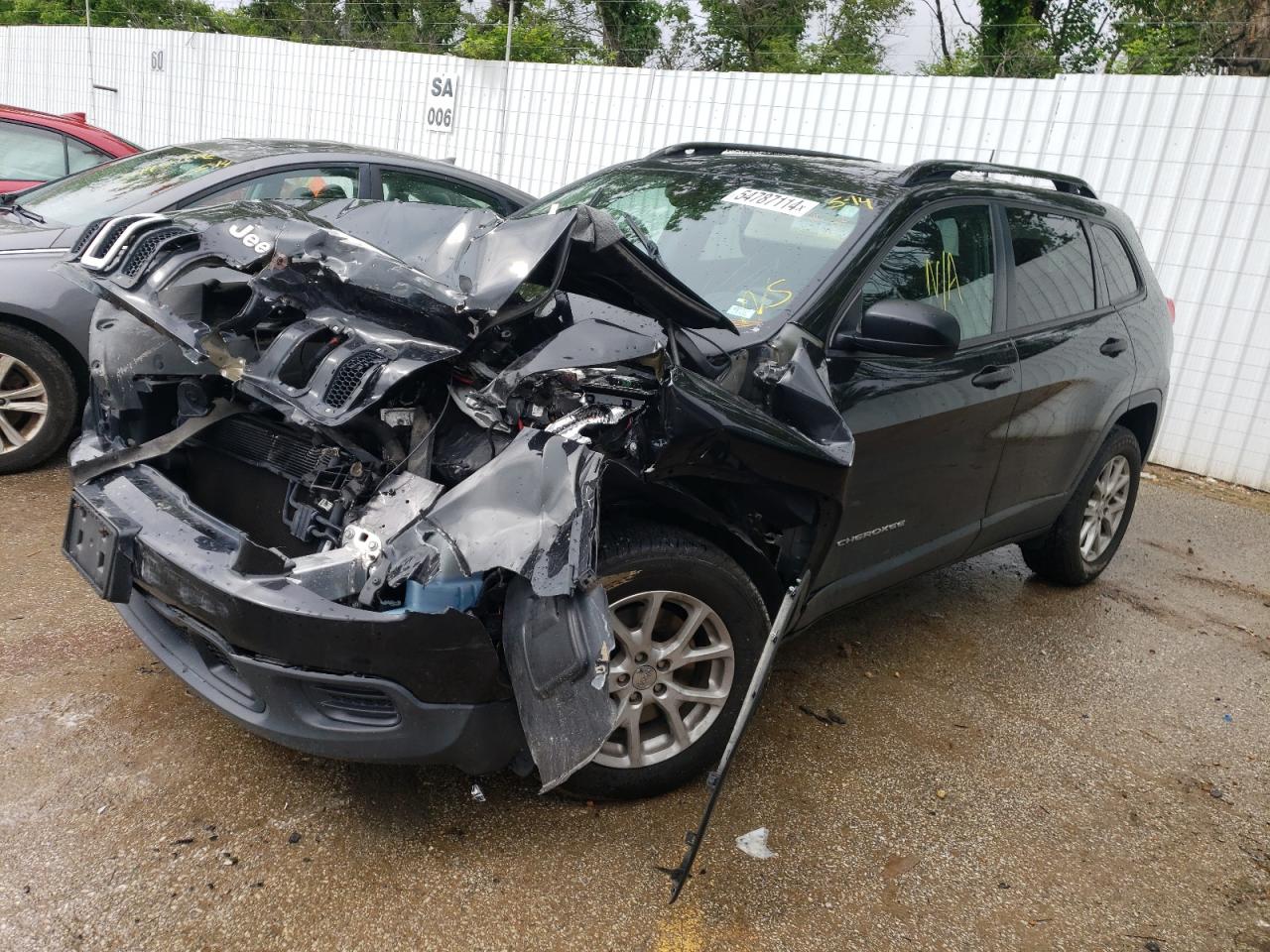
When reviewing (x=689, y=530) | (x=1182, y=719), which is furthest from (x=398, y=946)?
(x=1182, y=719)

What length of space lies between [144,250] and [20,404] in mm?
2380

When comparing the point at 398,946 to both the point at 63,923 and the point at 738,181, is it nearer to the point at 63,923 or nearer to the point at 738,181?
the point at 63,923

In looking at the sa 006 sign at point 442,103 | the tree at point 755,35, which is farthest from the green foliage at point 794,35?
the sa 006 sign at point 442,103

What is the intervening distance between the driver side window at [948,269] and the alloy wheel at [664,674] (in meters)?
1.18

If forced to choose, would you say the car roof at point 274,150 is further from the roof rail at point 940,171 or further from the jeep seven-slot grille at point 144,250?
the roof rail at point 940,171

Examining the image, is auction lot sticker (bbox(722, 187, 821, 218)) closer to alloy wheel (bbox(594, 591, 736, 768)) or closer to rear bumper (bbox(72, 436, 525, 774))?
alloy wheel (bbox(594, 591, 736, 768))

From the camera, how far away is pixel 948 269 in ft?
11.6

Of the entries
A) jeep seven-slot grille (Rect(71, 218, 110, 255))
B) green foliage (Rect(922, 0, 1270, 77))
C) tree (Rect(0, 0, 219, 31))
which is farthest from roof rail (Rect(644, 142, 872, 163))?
tree (Rect(0, 0, 219, 31))

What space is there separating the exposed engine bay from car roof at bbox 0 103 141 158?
4.69m

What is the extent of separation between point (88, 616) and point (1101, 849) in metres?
3.48

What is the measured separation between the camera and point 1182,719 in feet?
12.6

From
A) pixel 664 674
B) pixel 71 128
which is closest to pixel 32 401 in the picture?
pixel 71 128

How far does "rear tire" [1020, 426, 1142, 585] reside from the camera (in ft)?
15.3

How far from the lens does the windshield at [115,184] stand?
16.1 ft
